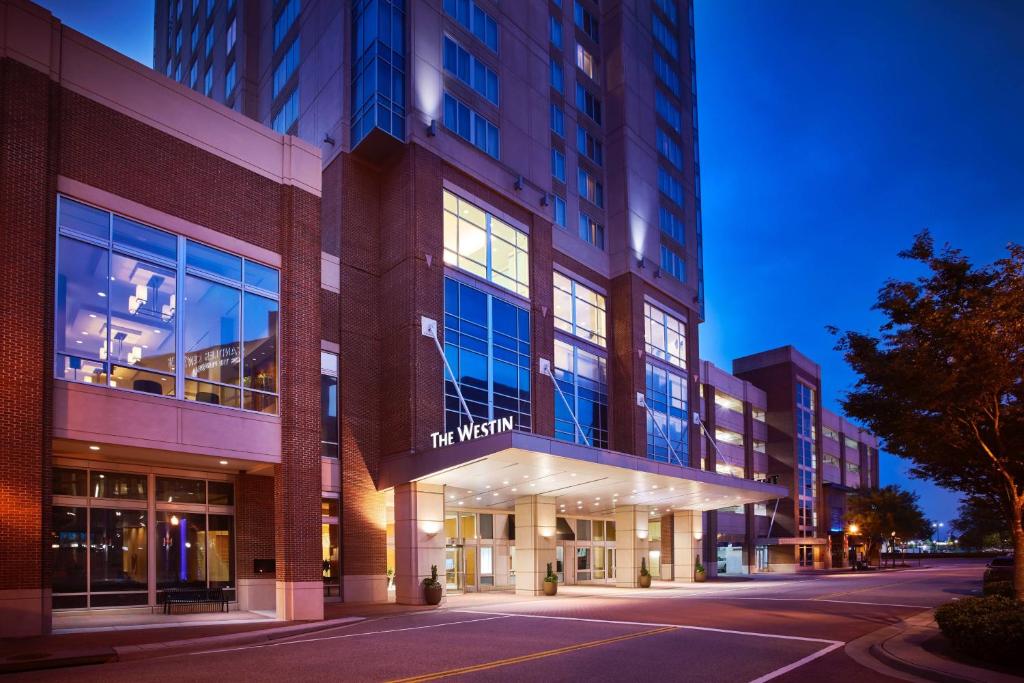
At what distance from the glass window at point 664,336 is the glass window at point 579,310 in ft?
12.7

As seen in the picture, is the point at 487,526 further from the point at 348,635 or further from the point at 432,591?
the point at 348,635

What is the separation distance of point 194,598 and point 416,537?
8.47m

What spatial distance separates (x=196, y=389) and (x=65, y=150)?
6.86 metres

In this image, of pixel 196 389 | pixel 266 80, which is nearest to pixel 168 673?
pixel 196 389

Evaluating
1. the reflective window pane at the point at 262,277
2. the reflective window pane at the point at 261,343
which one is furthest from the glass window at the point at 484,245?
the reflective window pane at the point at 261,343

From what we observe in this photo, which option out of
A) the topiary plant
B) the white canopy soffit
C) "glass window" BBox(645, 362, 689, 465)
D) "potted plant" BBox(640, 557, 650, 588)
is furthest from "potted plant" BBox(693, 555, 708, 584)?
the topiary plant

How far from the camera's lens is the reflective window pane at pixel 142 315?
65.6 feet

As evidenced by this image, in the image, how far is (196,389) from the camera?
21.5 m

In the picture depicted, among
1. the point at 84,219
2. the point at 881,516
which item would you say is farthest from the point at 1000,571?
the point at 881,516

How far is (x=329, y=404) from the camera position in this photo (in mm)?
31172

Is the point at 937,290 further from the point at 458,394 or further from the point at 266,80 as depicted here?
the point at 266,80

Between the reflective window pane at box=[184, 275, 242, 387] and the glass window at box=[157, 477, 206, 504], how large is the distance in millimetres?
4312

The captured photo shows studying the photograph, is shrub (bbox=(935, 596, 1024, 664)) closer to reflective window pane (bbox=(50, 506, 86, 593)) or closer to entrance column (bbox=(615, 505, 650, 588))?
reflective window pane (bbox=(50, 506, 86, 593))

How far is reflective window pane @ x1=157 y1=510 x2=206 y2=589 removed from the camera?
23.5 metres
